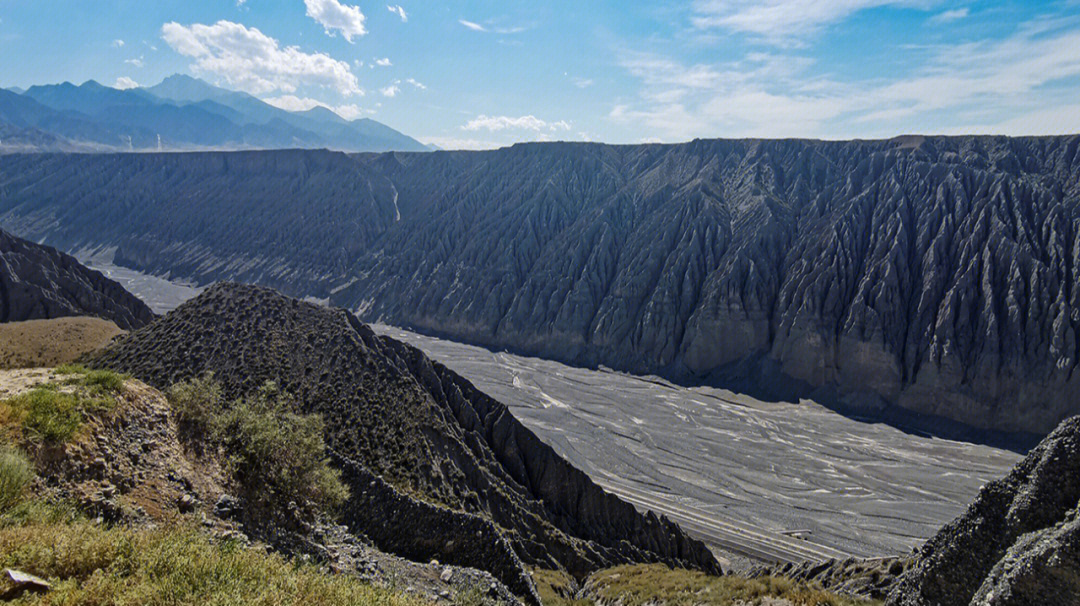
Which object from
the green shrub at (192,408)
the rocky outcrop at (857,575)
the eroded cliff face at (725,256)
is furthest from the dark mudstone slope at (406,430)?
the eroded cliff face at (725,256)

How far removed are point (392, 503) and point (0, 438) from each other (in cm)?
1029

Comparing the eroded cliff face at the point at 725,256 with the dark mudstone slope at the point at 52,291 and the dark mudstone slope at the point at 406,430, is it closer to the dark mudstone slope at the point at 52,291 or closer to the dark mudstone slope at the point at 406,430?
the dark mudstone slope at the point at 52,291

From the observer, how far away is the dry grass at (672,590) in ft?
42.5

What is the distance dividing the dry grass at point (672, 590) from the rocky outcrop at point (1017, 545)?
2520 mm

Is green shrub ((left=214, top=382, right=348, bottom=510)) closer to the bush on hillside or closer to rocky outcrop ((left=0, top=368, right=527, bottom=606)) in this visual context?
the bush on hillside

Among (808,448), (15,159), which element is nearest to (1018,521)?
(808,448)

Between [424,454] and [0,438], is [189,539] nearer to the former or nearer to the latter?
[0,438]

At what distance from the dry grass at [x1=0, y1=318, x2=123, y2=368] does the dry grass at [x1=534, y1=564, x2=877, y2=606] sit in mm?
24994

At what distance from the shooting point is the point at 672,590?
16.1m

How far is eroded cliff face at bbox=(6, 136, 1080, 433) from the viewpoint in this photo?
175 ft

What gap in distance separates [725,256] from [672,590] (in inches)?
2308

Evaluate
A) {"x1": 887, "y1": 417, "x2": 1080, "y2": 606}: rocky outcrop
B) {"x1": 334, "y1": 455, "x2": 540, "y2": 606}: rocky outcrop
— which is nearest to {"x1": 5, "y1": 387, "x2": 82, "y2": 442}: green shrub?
{"x1": 334, "y1": 455, "x2": 540, "y2": 606}: rocky outcrop

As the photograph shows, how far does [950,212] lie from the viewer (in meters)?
62.8

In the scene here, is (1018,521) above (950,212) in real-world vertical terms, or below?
below
